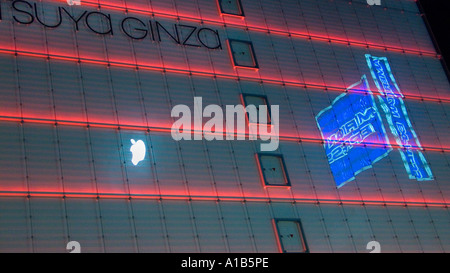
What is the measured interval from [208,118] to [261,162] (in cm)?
245

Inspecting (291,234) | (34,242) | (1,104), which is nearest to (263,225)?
(291,234)

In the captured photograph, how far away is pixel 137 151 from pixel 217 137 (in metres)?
3.11

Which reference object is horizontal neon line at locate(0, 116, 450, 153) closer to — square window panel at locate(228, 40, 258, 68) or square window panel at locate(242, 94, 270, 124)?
square window panel at locate(242, 94, 270, 124)

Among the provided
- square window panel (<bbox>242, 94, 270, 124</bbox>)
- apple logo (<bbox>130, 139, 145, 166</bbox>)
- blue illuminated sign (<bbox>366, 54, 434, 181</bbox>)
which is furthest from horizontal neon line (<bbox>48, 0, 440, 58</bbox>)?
apple logo (<bbox>130, 139, 145, 166</bbox>)

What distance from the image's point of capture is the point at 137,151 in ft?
71.2

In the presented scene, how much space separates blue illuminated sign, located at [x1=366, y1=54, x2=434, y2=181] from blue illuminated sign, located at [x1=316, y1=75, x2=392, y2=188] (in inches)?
23.4

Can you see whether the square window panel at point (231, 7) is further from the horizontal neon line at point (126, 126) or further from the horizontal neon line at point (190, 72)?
the horizontal neon line at point (126, 126)

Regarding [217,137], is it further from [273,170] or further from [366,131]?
[366,131]

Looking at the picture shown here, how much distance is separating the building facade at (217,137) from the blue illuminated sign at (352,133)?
0.20ft

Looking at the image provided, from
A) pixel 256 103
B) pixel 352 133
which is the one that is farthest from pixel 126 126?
pixel 352 133

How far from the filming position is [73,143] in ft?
68.3

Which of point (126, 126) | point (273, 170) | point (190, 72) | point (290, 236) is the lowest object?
point (290, 236)

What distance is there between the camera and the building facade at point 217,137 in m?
20.1

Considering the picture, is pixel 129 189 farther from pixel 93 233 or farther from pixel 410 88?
pixel 410 88
